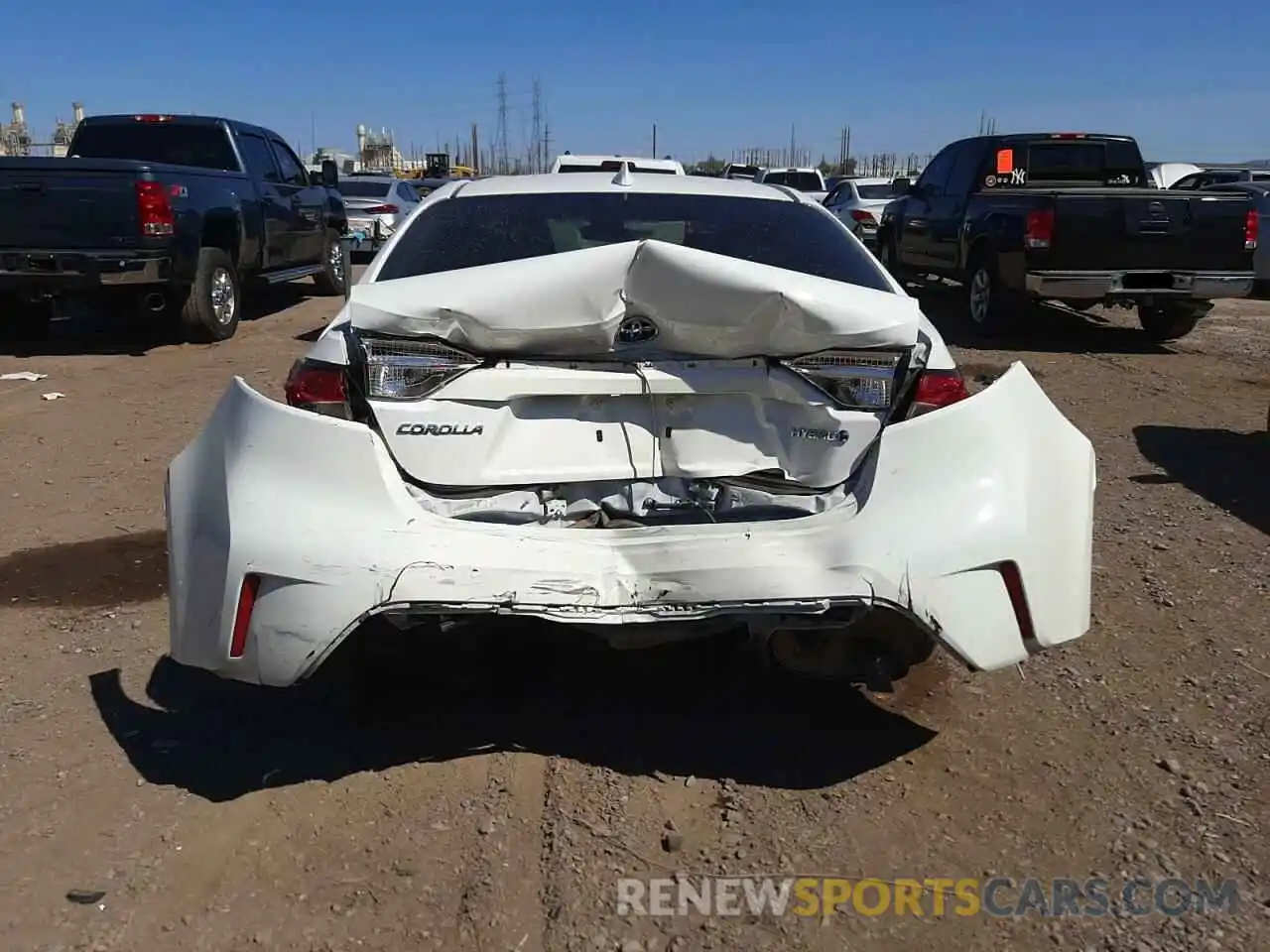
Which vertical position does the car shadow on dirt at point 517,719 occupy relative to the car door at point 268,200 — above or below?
below

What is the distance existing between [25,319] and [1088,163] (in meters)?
10.8

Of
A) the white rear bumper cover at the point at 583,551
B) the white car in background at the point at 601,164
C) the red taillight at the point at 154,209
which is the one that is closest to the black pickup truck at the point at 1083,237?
the white car in background at the point at 601,164

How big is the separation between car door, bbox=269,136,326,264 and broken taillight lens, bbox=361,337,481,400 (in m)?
10.1

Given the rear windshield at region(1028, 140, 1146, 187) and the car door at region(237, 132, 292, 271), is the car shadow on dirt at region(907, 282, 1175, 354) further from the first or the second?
the car door at region(237, 132, 292, 271)

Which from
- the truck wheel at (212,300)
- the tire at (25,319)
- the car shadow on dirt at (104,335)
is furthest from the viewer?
the tire at (25,319)

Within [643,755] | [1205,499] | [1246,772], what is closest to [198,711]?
[643,755]

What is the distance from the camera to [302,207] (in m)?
12.7

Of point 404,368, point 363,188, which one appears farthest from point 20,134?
point 404,368

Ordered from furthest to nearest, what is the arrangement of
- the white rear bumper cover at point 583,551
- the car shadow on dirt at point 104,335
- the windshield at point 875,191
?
the windshield at point 875,191
the car shadow on dirt at point 104,335
the white rear bumper cover at point 583,551

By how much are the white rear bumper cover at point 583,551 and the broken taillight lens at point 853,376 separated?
0.51 ft

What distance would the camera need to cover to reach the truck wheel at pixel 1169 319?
10.9 meters

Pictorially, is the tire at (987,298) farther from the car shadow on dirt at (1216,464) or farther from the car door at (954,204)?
the car shadow on dirt at (1216,464)

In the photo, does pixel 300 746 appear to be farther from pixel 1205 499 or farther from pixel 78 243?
pixel 78 243

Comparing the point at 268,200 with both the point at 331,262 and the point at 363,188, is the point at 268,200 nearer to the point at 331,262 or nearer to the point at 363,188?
the point at 331,262
